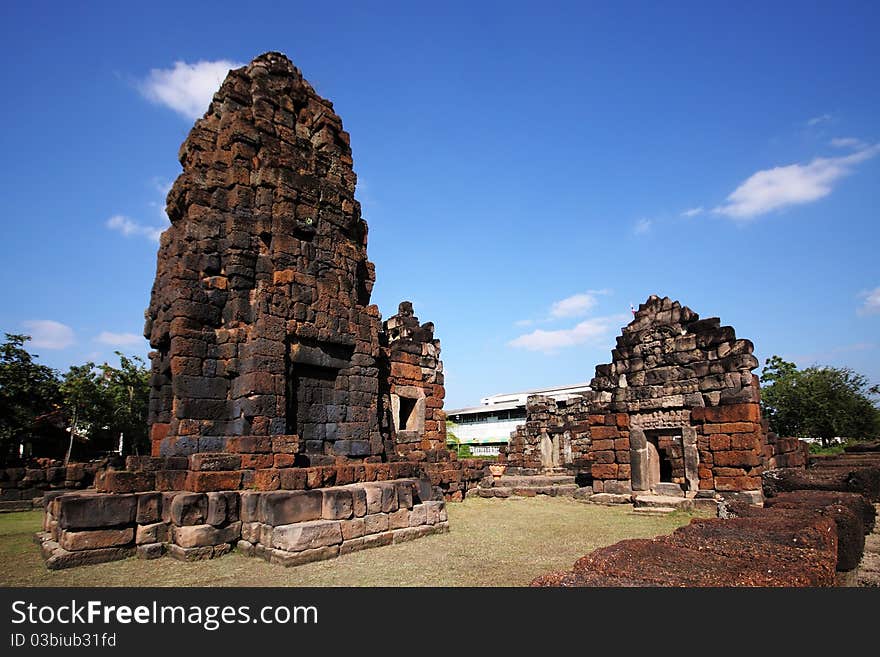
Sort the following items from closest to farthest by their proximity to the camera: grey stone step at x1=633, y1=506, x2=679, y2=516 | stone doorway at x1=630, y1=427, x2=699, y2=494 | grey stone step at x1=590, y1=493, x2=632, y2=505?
grey stone step at x1=633, y1=506, x2=679, y2=516
stone doorway at x1=630, y1=427, x2=699, y2=494
grey stone step at x1=590, y1=493, x2=632, y2=505

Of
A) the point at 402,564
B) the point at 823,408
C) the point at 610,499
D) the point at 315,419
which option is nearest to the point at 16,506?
the point at 315,419

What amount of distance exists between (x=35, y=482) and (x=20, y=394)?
12.8 meters

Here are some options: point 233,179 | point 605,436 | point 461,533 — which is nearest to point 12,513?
point 233,179

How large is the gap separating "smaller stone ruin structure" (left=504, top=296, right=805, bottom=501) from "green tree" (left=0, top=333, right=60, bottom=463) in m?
22.9

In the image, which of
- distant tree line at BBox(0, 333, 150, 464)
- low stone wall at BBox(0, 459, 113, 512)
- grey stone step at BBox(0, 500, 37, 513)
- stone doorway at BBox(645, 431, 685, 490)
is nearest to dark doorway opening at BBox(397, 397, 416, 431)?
stone doorway at BBox(645, 431, 685, 490)

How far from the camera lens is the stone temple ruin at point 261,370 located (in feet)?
21.3

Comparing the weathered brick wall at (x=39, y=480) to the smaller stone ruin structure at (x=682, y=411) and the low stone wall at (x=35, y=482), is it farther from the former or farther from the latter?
the smaller stone ruin structure at (x=682, y=411)

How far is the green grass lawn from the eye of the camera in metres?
5.37

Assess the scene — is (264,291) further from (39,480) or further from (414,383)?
(39,480)

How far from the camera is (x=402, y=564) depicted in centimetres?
609

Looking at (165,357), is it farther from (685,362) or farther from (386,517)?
(685,362)

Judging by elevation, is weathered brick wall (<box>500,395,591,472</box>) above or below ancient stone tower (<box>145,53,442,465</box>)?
below

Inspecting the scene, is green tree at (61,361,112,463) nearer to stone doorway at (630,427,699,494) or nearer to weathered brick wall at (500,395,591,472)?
weathered brick wall at (500,395,591,472)

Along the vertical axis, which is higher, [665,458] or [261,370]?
[261,370]
